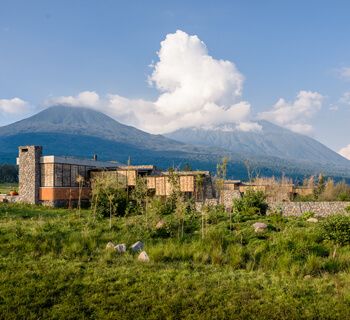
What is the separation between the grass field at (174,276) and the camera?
6.25 meters

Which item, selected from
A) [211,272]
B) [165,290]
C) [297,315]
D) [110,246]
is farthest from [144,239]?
[297,315]

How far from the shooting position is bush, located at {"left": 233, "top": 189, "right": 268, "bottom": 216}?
605 inches

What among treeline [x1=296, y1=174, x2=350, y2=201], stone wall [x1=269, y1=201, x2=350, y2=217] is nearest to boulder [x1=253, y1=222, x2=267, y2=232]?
stone wall [x1=269, y1=201, x2=350, y2=217]

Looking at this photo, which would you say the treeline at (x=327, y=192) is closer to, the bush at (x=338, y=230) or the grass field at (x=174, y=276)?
the bush at (x=338, y=230)

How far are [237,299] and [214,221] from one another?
706 cm

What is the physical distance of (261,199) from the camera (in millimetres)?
16422

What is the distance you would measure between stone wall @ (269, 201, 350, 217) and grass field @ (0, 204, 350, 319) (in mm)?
5332

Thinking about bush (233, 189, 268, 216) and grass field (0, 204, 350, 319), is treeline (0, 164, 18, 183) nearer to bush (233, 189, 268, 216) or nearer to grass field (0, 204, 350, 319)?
bush (233, 189, 268, 216)

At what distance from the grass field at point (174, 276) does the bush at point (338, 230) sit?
0.28 metres

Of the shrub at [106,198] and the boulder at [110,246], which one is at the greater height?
the shrub at [106,198]

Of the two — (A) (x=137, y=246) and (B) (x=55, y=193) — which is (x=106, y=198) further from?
(B) (x=55, y=193)

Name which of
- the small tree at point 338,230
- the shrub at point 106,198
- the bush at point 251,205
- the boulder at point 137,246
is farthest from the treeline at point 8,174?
the small tree at point 338,230

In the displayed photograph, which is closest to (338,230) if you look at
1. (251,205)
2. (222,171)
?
(222,171)

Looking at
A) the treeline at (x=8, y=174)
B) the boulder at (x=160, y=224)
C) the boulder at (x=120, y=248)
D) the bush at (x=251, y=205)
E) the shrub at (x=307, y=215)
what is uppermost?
the treeline at (x=8, y=174)
